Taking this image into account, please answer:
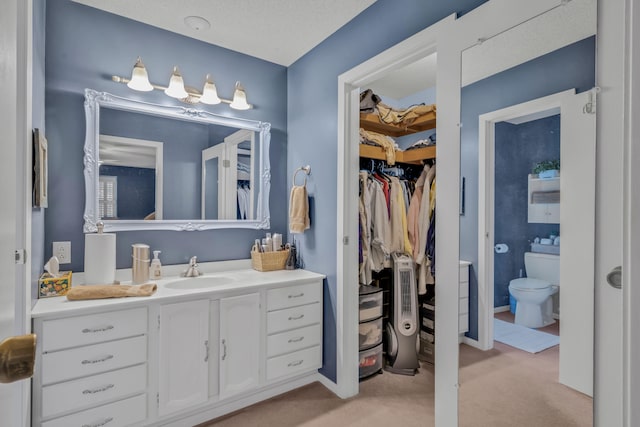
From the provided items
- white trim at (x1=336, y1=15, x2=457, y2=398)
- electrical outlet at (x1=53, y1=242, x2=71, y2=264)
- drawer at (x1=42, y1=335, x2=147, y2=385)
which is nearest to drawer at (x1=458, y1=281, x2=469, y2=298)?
white trim at (x1=336, y1=15, x2=457, y2=398)

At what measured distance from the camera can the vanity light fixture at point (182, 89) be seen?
81.9 inches

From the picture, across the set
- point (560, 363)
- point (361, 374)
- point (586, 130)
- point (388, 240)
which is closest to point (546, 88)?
point (586, 130)

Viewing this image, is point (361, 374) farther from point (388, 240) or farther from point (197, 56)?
point (197, 56)

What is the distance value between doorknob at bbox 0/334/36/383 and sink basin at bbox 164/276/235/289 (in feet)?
5.89

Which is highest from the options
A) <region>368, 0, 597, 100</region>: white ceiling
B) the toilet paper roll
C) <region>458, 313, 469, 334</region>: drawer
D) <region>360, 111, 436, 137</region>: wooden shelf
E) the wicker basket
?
<region>360, 111, 436, 137</region>: wooden shelf

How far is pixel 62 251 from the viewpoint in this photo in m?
1.95

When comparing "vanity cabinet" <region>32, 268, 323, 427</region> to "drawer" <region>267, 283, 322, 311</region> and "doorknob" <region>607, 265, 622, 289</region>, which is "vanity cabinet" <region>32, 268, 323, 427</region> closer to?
"drawer" <region>267, 283, 322, 311</region>

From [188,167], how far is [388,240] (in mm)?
1633

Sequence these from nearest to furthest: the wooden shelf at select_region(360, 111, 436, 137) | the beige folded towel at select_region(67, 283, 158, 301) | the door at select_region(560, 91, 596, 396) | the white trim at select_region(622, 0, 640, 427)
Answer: the white trim at select_region(622, 0, 640, 427)
the door at select_region(560, 91, 596, 396)
the beige folded towel at select_region(67, 283, 158, 301)
the wooden shelf at select_region(360, 111, 436, 137)

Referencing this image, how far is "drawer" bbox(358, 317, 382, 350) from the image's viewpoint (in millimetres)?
2447

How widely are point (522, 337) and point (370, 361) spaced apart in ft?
4.52

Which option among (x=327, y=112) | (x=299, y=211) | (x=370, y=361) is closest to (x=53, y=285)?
(x=299, y=211)

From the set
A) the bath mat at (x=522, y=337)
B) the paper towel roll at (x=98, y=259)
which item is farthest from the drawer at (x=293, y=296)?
the bath mat at (x=522, y=337)

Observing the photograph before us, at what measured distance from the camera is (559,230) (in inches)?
47.5
